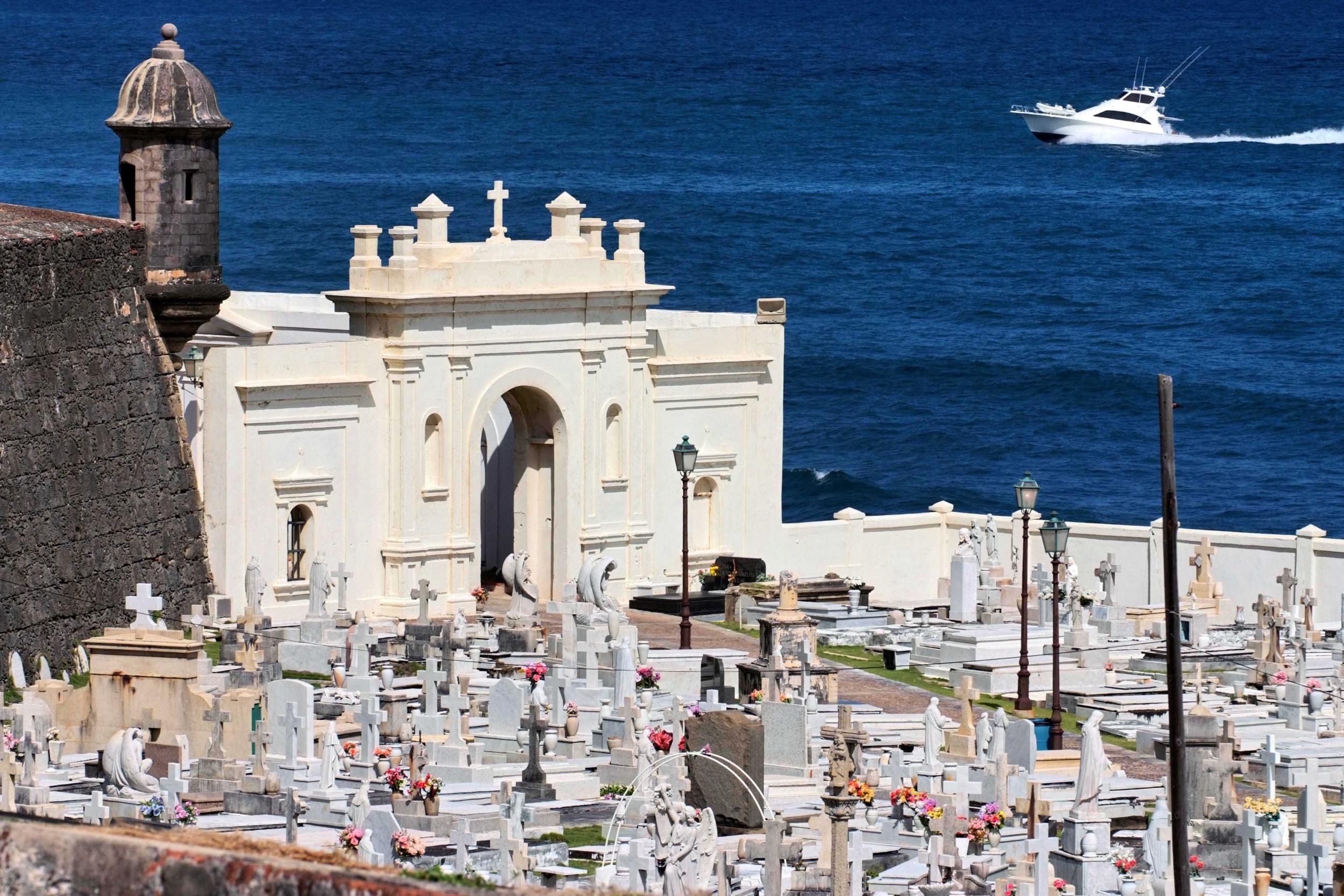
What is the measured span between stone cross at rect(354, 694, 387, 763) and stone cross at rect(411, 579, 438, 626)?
8.07 m

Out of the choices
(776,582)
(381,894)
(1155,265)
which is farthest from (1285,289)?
(381,894)

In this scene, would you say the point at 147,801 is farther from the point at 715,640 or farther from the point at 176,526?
the point at 715,640

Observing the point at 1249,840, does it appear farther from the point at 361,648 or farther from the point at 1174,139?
the point at 1174,139

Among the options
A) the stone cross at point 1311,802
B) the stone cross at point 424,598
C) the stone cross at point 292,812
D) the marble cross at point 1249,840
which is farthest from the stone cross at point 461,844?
the stone cross at point 424,598

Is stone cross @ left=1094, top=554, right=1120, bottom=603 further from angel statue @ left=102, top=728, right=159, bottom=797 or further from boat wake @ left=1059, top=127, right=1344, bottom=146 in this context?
boat wake @ left=1059, top=127, right=1344, bottom=146

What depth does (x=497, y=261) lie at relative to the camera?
40125 mm

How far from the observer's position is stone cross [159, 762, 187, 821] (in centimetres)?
2417

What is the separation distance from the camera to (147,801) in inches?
948

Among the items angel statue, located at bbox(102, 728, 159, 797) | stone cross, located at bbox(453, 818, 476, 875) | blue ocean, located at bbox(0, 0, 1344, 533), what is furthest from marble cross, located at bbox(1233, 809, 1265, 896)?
blue ocean, located at bbox(0, 0, 1344, 533)

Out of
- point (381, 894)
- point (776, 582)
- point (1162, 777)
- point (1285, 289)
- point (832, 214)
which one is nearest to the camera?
point (381, 894)

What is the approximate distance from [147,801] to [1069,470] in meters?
50.7

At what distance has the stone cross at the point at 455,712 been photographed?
27.4 metres

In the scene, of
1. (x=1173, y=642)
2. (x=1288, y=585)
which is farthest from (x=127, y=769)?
(x=1288, y=585)

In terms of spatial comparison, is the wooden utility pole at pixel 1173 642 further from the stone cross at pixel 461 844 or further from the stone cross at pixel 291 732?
the stone cross at pixel 291 732
